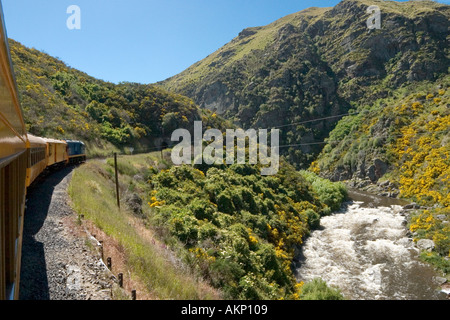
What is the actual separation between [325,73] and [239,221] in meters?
92.4

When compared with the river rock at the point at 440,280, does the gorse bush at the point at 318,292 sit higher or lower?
higher

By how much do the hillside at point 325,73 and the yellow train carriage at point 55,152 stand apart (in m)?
67.4

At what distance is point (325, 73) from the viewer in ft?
318

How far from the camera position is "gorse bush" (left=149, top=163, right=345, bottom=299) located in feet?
42.3

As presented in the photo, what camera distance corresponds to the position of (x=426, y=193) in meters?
33.6

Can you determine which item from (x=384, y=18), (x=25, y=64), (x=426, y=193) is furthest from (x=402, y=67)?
(x=25, y=64)

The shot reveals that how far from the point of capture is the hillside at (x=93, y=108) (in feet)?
96.7

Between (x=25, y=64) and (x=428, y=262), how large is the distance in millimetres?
53718

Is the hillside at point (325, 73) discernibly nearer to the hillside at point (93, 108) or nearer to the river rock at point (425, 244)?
the hillside at point (93, 108)

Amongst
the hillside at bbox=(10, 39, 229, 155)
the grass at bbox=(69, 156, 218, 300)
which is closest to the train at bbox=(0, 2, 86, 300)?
the grass at bbox=(69, 156, 218, 300)

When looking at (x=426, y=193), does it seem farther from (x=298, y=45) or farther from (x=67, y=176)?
(x=298, y=45)

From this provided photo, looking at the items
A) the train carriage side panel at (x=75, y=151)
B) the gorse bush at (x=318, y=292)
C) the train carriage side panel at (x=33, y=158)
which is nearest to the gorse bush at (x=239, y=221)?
the gorse bush at (x=318, y=292)

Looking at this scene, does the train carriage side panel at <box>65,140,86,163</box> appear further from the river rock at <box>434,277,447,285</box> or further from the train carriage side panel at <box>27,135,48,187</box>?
the river rock at <box>434,277,447,285</box>

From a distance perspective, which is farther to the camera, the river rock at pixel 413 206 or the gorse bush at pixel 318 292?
the river rock at pixel 413 206
